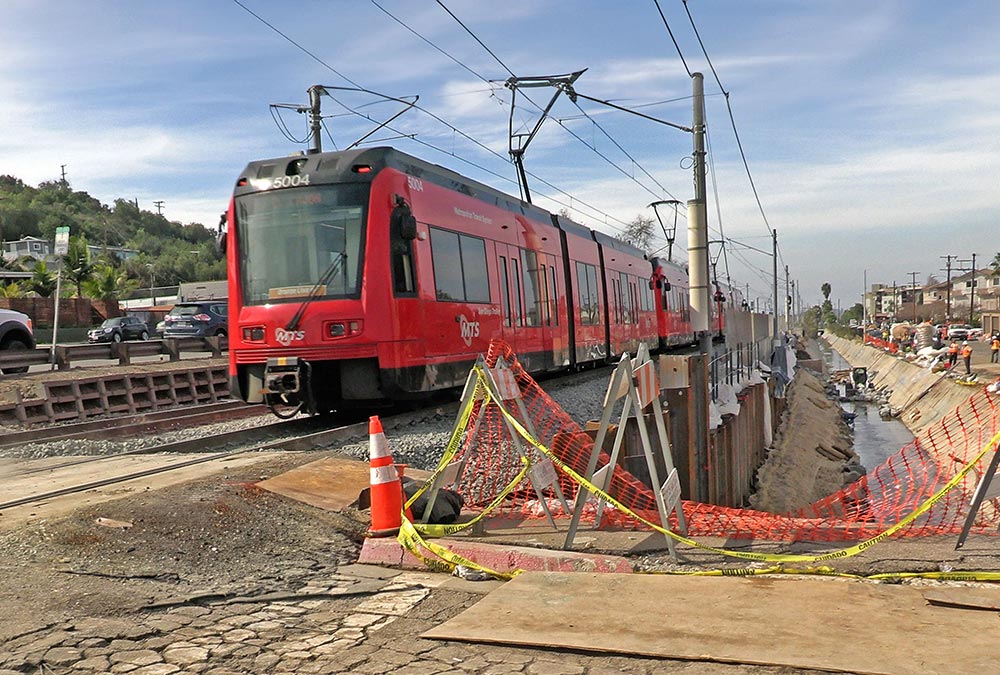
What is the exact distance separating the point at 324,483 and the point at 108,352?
1572 cm

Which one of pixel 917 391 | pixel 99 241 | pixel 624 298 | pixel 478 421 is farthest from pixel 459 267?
pixel 99 241

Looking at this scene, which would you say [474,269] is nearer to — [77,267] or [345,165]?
[345,165]

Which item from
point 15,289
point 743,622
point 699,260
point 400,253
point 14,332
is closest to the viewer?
point 743,622

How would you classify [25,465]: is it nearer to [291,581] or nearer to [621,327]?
[291,581]

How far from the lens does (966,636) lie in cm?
399

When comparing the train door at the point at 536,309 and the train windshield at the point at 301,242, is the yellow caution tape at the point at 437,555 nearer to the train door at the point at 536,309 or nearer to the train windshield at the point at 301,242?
the train windshield at the point at 301,242

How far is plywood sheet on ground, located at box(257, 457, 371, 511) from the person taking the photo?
23.6 ft

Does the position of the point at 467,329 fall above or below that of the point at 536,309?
below

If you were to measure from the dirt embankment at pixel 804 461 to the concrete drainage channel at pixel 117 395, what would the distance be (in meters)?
11.7

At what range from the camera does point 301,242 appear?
1160 centimetres

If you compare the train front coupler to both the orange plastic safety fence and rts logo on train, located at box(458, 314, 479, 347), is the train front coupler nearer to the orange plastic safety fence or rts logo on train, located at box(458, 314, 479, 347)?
the orange plastic safety fence

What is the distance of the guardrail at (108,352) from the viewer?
19391 mm

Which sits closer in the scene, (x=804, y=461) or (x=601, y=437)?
(x=601, y=437)

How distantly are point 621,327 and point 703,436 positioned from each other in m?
11.8
